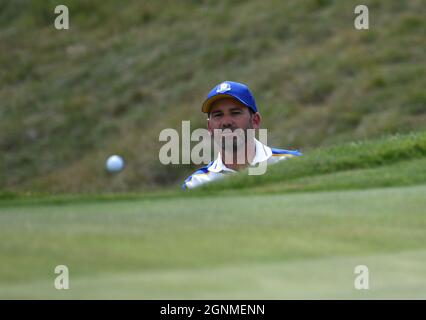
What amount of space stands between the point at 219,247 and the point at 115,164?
13786 mm

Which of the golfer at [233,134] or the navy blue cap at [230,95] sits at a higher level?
the navy blue cap at [230,95]

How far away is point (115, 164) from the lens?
1708cm

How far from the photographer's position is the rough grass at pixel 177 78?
17.0 m

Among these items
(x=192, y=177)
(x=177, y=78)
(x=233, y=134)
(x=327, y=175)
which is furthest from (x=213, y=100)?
(x=177, y=78)

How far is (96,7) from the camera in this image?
2552 cm

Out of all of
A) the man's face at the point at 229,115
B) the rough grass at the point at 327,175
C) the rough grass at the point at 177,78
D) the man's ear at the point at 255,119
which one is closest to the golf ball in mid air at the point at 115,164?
the rough grass at the point at 177,78

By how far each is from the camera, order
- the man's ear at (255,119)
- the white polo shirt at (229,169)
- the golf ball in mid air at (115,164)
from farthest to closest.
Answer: the golf ball in mid air at (115,164) → the man's ear at (255,119) → the white polo shirt at (229,169)

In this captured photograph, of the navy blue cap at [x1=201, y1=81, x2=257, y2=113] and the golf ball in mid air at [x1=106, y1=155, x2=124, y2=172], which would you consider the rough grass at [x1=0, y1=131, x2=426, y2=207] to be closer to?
the navy blue cap at [x1=201, y1=81, x2=257, y2=113]

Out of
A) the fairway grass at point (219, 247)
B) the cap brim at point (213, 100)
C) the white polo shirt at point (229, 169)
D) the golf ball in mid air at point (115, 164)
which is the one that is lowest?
the fairway grass at point (219, 247)

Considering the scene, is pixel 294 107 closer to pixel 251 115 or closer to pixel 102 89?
pixel 102 89

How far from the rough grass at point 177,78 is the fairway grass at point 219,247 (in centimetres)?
1079

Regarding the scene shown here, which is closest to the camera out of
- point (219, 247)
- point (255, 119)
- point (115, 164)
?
point (219, 247)

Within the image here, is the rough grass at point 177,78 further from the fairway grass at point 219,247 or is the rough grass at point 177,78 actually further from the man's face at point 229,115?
the fairway grass at point 219,247

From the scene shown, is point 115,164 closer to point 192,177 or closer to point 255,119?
point 255,119
